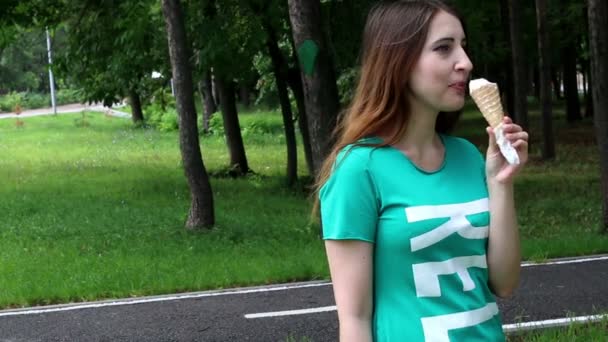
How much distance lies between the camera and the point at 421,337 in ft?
7.61

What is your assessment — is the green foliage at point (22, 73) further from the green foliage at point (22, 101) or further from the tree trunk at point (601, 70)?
the tree trunk at point (601, 70)

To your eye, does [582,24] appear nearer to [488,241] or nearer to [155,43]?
[155,43]

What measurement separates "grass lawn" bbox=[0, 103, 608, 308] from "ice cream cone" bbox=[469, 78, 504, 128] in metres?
7.58

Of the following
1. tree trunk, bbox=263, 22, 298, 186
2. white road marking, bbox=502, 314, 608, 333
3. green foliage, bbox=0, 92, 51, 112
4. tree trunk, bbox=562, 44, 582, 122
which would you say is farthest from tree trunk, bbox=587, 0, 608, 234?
green foliage, bbox=0, 92, 51, 112

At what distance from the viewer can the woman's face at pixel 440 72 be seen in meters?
2.41

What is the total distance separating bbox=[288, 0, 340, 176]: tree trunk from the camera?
407 inches

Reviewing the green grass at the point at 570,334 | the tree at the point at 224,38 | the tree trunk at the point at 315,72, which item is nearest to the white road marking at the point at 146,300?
the tree trunk at the point at 315,72

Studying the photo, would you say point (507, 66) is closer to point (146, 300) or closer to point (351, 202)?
point (146, 300)

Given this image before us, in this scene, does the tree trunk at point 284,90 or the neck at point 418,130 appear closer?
the neck at point 418,130

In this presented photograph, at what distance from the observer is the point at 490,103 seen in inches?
93.4

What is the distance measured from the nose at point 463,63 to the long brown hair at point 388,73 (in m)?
0.09

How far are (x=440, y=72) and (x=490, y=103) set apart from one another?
0.47 ft

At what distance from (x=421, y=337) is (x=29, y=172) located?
25.5 metres

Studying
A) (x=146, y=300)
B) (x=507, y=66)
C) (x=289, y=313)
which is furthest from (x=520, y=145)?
(x=507, y=66)
